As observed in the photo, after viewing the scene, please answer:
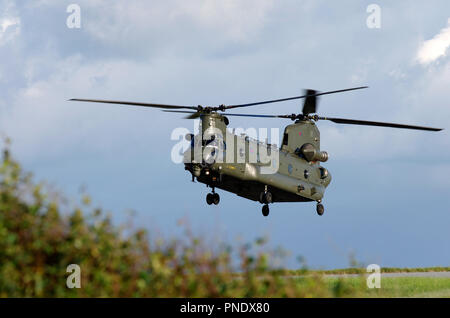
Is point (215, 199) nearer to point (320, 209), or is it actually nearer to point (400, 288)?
point (320, 209)

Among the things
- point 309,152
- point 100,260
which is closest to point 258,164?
point 309,152

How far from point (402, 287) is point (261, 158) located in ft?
45.8

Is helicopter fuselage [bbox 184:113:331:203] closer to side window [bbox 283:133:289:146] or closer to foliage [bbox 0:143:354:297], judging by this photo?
side window [bbox 283:133:289:146]

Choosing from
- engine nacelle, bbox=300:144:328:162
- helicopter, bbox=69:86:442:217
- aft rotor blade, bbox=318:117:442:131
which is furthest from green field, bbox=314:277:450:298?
engine nacelle, bbox=300:144:328:162

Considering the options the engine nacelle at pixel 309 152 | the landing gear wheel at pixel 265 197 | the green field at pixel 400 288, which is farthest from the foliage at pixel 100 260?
the engine nacelle at pixel 309 152

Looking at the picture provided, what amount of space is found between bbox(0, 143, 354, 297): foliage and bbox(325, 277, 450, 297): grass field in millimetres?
2723

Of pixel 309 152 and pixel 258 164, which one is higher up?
pixel 309 152

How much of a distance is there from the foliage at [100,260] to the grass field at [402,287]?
107 inches

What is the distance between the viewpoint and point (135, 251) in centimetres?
1342

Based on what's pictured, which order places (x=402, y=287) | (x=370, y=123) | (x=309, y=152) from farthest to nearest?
(x=309, y=152), (x=370, y=123), (x=402, y=287)

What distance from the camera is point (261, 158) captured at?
30969 mm
